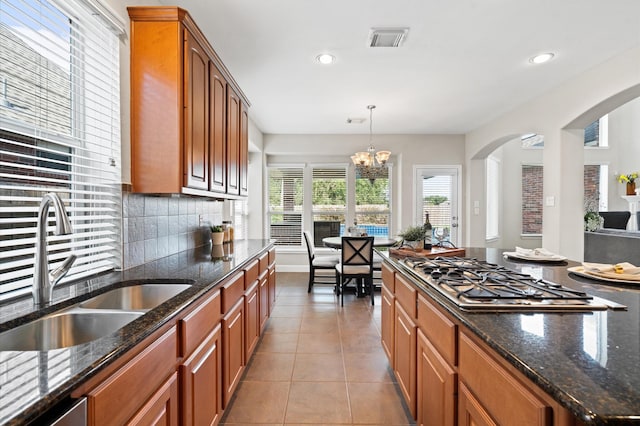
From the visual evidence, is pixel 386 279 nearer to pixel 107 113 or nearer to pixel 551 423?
pixel 551 423

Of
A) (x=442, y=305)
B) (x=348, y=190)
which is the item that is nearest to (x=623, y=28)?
(x=442, y=305)

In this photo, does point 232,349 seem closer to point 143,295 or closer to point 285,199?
point 143,295

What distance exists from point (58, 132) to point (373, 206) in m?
5.25

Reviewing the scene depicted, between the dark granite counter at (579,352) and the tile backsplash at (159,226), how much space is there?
182 cm

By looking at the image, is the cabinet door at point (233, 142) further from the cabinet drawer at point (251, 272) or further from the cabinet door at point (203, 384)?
the cabinet door at point (203, 384)

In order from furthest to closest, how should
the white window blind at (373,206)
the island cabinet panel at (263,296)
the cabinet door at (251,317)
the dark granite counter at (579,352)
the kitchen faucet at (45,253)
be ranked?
1. the white window blind at (373,206)
2. the island cabinet panel at (263,296)
3. the cabinet door at (251,317)
4. the kitchen faucet at (45,253)
5. the dark granite counter at (579,352)

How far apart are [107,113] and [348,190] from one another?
15.6ft

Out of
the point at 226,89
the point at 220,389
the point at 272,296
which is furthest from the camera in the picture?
the point at 272,296

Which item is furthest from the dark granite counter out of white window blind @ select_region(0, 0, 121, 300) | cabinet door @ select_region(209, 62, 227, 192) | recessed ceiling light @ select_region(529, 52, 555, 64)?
recessed ceiling light @ select_region(529, 52, 555, 64)

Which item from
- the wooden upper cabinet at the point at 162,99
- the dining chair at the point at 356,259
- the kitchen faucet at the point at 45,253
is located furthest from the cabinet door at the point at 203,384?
the dining chair at the point at 356,259

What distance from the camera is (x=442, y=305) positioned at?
1.29m

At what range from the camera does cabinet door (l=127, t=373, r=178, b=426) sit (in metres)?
0.99

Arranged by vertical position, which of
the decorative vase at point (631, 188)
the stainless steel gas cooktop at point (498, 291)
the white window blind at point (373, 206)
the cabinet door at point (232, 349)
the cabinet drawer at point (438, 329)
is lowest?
the cabinet door at point (232, 349)

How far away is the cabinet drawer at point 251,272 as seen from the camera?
2348 mm
